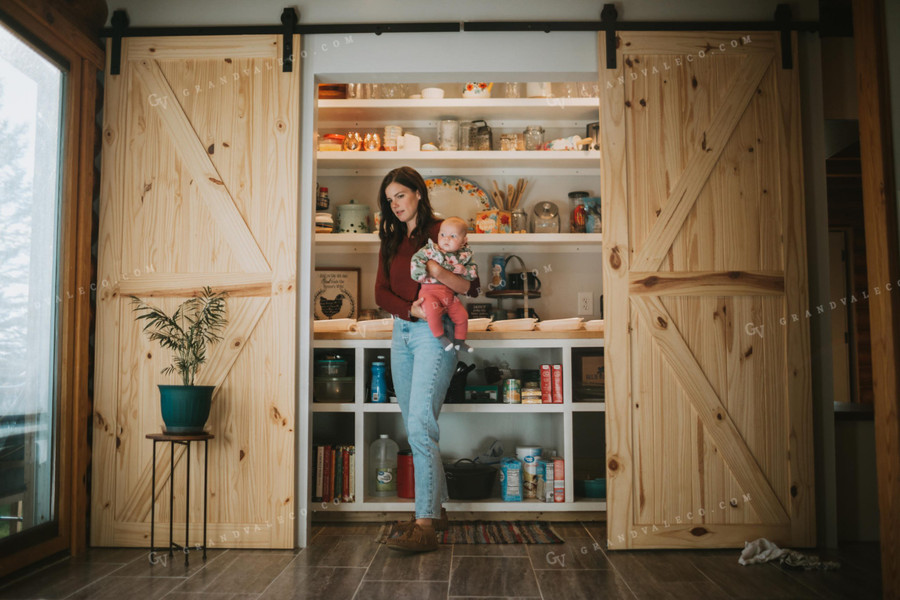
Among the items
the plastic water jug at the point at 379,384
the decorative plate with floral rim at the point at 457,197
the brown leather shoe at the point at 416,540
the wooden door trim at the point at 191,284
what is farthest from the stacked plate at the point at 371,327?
the brown leather shoe at the point at 416,540

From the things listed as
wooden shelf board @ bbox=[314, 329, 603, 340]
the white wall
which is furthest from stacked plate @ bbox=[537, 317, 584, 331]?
the white wall

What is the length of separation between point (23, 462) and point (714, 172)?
3.09m

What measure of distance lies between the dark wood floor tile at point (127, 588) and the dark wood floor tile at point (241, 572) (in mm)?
65

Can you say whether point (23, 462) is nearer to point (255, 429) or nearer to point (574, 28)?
point (255, 429)

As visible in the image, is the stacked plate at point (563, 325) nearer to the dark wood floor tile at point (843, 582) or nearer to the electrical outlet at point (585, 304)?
the electrical outlet at point (585, 304)

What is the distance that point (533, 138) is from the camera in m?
4.16

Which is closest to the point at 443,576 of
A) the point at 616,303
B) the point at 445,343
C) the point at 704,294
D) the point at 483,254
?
the point at 445,343

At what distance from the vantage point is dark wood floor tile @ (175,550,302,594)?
242 centimetres

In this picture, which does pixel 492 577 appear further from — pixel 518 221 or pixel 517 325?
pixel 518 221

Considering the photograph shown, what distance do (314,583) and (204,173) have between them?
1.81 meters

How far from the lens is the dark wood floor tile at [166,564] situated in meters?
2.59

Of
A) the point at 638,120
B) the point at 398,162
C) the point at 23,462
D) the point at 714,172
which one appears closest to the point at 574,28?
the point at 638,120

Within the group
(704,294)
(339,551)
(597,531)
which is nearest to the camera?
(339,551)

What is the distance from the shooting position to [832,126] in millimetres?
3529
